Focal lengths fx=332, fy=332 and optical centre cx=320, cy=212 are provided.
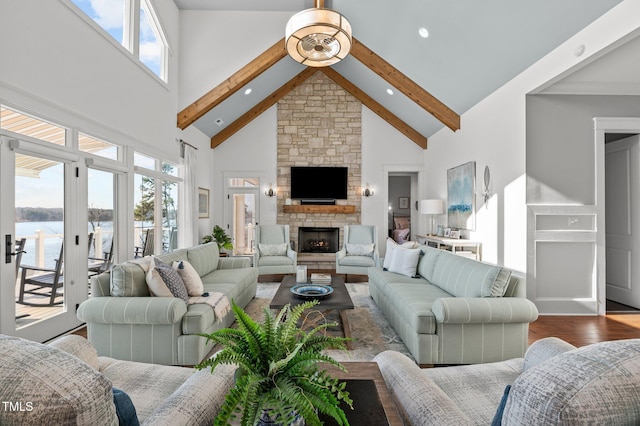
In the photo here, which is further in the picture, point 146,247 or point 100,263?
point 146,247

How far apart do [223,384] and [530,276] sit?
3.78 meters

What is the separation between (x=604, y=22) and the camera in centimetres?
276

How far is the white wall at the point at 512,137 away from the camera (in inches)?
110

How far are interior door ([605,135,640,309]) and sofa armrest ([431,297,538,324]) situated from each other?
2.95m

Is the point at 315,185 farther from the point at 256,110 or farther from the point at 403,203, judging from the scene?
the point at 403,203

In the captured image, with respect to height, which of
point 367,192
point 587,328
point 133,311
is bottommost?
point 587,328

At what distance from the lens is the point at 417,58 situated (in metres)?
4.93

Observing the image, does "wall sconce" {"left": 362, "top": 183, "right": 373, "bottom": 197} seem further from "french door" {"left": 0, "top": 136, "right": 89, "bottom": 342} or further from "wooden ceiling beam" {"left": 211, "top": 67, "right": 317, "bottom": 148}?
"french door" {"left": 0, "top": 136, "right": 89, "bottom": 342}

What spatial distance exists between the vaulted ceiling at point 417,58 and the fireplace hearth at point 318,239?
283 centimetres

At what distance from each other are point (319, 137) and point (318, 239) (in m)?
2.37

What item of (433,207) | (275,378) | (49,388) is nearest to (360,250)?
(433,207)

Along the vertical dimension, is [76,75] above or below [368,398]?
above

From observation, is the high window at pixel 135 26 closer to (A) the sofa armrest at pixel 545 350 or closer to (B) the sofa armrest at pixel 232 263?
(B) the sofa armrest at pixel 232 263

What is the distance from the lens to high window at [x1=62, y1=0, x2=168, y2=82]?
3582mm
